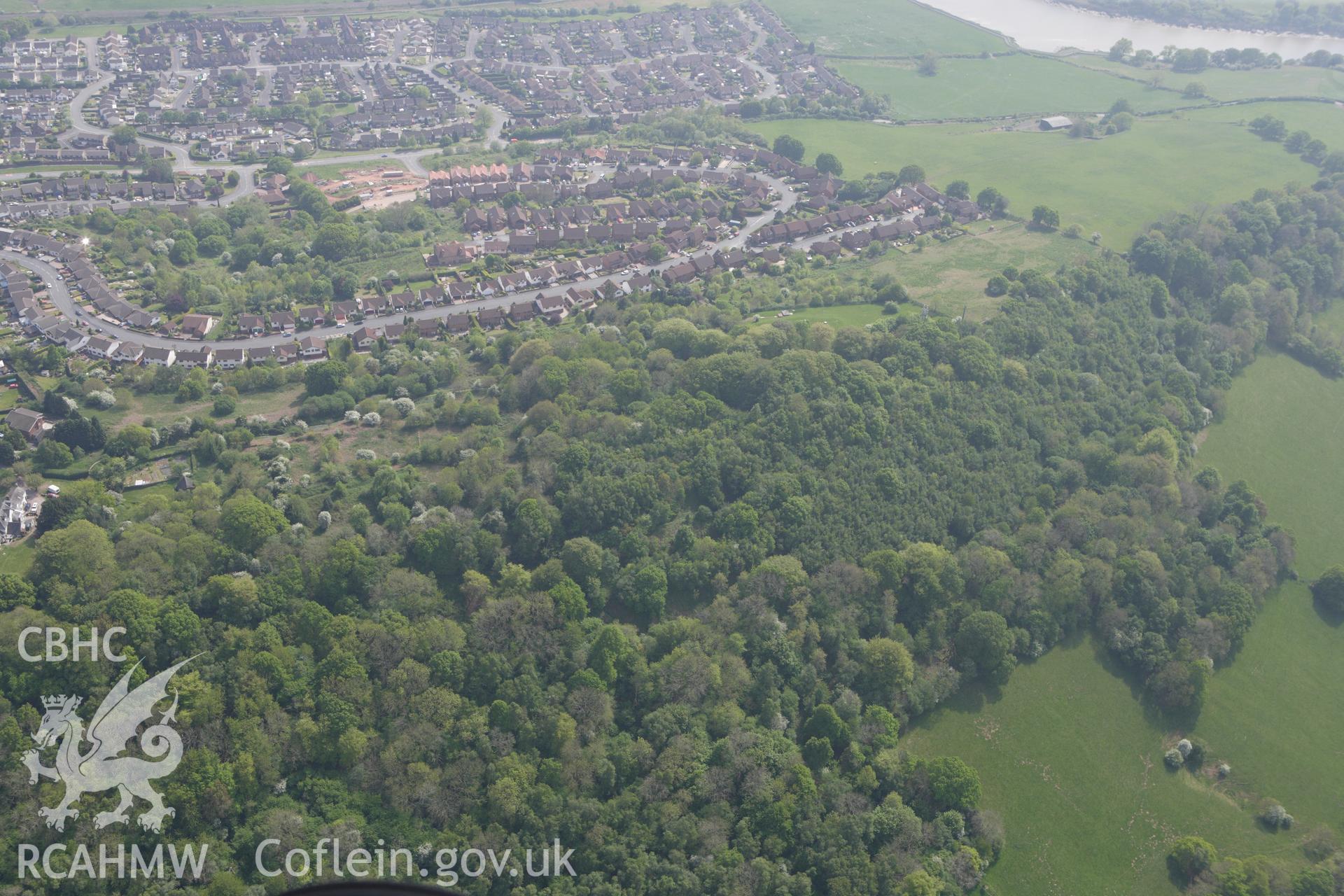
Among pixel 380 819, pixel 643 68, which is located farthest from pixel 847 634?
pixel 643 68

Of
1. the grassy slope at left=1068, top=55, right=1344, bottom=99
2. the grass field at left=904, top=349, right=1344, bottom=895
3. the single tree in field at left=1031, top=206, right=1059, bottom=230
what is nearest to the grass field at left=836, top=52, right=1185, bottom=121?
the grassy slope at left=1068, top=55, right=1344, bottom=99

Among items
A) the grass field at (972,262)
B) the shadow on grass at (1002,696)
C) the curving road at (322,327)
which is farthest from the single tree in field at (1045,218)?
the shadow on grass at (1002,696)

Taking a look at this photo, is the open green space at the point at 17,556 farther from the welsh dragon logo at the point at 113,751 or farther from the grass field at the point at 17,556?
the welsh dragon logo at the point at 113,751

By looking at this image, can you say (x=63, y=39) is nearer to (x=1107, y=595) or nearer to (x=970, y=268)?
(x=970, y=268)

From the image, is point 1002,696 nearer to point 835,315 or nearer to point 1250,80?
point 835,315

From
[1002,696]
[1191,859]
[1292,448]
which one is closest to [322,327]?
[1002,696]

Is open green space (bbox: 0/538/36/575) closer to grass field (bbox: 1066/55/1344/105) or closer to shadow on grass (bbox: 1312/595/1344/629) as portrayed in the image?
shadow on grass (bbox: 1312/595/1344/629)
